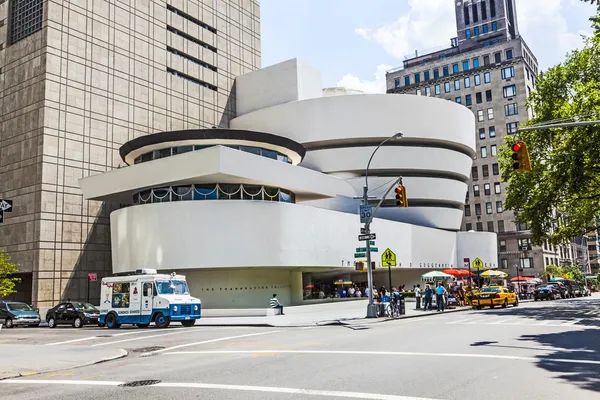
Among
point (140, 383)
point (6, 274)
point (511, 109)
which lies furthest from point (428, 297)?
point (511, 109)

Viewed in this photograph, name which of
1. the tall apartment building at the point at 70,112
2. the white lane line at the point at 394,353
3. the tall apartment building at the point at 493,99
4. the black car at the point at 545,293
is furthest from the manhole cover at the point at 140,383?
the tall apartment building at the point at 493,99

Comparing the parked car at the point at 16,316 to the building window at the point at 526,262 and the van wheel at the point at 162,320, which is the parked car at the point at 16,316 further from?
the building window at the point at 526,262

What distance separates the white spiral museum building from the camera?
39.7 metres

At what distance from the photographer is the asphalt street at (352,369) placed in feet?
30.4

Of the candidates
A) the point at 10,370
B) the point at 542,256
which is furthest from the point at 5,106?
the point at 542,256

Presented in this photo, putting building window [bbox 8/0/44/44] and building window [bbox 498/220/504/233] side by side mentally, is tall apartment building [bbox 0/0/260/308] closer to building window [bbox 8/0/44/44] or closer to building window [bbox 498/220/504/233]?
building window [bbox 8/0/44/44]

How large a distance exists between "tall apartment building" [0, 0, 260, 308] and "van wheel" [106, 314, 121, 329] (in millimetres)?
18952

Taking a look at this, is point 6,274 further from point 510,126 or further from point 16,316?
point 510,126

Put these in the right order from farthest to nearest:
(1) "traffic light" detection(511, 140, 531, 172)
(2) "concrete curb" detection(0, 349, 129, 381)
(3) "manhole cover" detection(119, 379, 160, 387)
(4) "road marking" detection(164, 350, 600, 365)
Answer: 1. (1) "traffic light" detection(511, 140, 531, 172)
2. (2) "concrete curb" detection(0, 349, 129, 381)
3. (4) "road marking" detection(164, 350, 600, 365)
4. (3) "manhole cover" detection(119, 379, 160, 387)

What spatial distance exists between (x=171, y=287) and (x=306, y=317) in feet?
29.7

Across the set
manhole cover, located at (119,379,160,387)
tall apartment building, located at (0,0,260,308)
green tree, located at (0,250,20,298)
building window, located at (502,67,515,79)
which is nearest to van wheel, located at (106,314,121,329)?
manhole cover, located at (119,379,160,387)

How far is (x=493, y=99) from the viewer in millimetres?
102688

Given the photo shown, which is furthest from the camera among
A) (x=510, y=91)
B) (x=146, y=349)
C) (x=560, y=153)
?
(x=510, y=91)

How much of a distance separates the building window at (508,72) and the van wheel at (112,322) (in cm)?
9319
